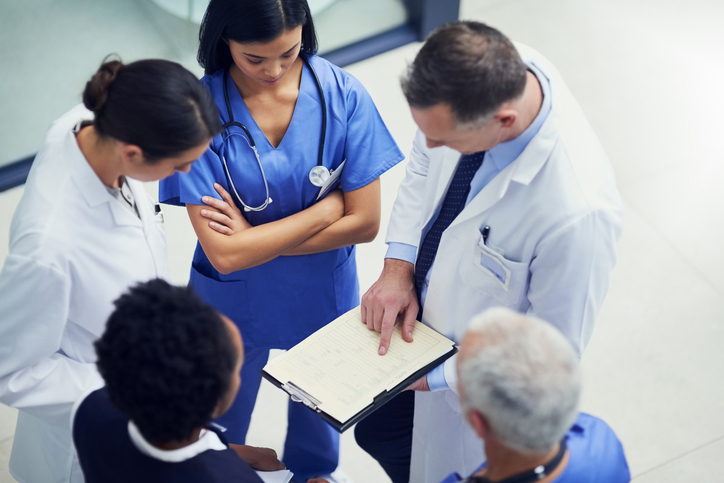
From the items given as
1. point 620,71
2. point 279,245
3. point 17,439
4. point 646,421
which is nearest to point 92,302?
point 279,245

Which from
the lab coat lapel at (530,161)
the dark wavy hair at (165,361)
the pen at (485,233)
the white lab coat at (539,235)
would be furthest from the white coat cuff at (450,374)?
the dark wavy hair at (165,361)

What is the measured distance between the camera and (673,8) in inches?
133

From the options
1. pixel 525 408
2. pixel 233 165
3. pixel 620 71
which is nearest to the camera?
pixel 525 408

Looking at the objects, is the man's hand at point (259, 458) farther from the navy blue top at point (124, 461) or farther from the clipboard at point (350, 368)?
the navy blue top at point (124, 461)

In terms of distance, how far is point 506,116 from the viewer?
3.79ft

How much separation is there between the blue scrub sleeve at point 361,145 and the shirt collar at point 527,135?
0.35 metres

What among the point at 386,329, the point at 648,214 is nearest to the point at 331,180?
the point at 386,329

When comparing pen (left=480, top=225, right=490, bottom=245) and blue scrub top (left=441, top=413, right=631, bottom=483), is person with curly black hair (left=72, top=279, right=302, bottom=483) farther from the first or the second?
pen (left=480, top=225, right=490, bottom=245)

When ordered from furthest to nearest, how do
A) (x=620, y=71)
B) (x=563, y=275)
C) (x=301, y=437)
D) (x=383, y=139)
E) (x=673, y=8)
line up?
(x=673, y=8)
(x=620, y=71)
(x=301, y=437)
(x=383, y=139)
(x=563, y=275)

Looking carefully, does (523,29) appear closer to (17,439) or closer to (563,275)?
(563,275)

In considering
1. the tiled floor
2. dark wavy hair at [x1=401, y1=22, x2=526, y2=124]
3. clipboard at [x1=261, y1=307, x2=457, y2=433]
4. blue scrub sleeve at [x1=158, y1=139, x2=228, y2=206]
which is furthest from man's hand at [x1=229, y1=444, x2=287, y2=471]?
dark wavy hair at [x1=401, y1=22, x2=526, y2=124]

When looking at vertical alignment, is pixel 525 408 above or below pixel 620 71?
above

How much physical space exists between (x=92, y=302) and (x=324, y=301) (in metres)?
0.65

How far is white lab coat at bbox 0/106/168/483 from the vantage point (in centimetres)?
115
